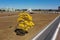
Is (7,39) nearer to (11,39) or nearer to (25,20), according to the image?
(11,39)

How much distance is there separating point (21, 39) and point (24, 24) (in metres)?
8.07

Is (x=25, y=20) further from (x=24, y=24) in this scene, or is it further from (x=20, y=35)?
(x=20, y=35)

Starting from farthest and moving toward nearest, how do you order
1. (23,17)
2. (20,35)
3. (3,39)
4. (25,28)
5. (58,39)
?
1. (23,17)
2. (25,28)
3. (20,35)
4. (3,39)
5. (58,39)

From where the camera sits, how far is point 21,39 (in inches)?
890

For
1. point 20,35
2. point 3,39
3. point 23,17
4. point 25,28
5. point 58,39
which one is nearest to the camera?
point 58,39

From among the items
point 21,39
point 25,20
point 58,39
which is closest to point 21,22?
point 25,20

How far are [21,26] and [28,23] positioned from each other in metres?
1.76

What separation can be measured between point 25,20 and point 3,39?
984 cm

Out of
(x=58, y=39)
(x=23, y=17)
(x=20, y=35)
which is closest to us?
(x=58, y=39)

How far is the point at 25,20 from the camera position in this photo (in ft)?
103

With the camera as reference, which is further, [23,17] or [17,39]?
[23,17]

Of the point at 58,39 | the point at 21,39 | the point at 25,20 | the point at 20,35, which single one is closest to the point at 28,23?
the point at 25,20

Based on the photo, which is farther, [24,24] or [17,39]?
[24,24]

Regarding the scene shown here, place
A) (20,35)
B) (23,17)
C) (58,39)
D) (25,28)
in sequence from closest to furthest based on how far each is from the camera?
(58,39) < (20,35) < (25,28) < (23,17)
